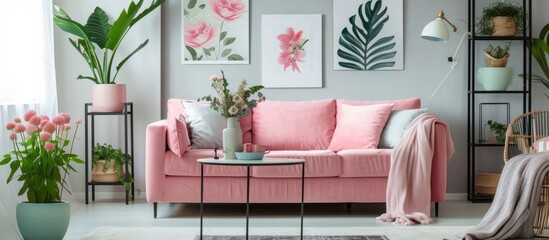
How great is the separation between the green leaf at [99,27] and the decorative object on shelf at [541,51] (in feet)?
11.2

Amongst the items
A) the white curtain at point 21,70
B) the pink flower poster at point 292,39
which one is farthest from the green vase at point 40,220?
the pink flower poster at point 292,39

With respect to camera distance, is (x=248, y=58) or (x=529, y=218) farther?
(x=248, y=58)

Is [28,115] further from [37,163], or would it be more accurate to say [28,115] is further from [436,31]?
[436,31]

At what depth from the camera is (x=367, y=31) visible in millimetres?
7176

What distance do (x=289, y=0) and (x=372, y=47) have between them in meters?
0.79

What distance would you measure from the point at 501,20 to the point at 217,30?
2319 mm

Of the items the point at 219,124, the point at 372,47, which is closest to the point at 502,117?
the point at 372,47

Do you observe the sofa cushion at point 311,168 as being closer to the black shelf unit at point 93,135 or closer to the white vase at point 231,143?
the white vase at point 231,143

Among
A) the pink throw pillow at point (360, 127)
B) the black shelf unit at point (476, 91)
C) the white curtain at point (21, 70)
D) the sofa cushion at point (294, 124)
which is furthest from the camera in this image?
the black shelf unit at point (476, 91)

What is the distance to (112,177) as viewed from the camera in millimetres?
6898

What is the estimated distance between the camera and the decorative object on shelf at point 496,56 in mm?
6973

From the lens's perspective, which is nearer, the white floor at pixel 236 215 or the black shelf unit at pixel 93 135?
the white floor at pixel 236 215

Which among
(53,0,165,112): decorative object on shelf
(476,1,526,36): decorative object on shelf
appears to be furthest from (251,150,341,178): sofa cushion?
(476,1,526,36): decorative object on shelf

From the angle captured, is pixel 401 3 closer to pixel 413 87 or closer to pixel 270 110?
pixel 413 87
